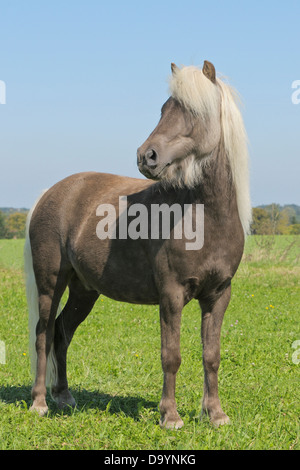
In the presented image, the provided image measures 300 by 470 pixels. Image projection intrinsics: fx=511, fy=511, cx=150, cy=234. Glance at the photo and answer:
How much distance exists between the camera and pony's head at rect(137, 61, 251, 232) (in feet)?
12.5

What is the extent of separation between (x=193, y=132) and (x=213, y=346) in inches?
72.0

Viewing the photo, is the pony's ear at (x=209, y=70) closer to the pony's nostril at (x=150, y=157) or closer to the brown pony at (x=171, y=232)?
the brown pony at (x=171, y=232)

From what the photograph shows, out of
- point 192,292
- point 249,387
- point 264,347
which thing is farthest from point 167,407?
point 264,347

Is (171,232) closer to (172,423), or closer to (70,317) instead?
(172,423)

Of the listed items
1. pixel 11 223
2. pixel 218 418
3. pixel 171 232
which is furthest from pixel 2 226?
pixel 171 232

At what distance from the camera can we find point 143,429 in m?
4.24

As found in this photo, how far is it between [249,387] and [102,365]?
1.88m

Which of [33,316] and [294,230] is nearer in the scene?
[33,316]

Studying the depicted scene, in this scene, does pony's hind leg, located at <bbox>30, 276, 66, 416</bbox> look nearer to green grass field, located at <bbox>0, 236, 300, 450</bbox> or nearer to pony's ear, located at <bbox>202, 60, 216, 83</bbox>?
green grass field, located at <bbox>0, 236, 300, 450</bbox>

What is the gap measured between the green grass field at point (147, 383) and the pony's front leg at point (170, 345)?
17 cm

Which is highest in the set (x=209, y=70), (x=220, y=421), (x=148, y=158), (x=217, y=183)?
(x=209, y=70)

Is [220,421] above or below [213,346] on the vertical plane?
below

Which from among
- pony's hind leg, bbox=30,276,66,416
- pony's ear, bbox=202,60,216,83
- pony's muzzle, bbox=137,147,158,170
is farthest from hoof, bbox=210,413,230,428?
pony's ear, bbox=202,60,216,83

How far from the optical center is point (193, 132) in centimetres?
390
